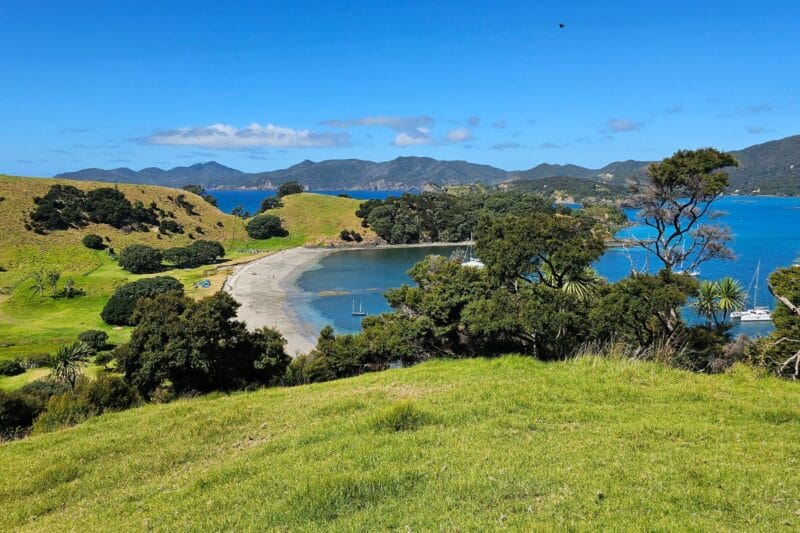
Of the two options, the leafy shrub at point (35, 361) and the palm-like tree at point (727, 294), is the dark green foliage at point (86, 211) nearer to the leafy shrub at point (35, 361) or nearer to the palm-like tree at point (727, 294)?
the leafy shrub at point (35, 361)

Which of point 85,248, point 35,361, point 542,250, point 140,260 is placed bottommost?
point 35,361

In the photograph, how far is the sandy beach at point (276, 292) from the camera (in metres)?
46.1

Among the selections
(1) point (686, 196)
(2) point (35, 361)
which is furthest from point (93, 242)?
(1) point (686, 196)

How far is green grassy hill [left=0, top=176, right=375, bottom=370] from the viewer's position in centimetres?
4641

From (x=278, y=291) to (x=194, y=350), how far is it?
4664 cm

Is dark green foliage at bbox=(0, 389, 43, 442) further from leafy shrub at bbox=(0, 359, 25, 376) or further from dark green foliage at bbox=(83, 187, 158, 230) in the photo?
dark green foliage at bbox=(83, 187, 158, 230)

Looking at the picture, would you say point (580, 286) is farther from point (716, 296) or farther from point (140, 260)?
point (140, 260)

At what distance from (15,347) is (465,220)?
3712 inches

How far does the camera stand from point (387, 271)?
8269 centimetres

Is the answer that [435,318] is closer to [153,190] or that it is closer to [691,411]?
[691,411]

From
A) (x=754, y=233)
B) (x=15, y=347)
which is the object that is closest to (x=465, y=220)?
(x=754, y=233)

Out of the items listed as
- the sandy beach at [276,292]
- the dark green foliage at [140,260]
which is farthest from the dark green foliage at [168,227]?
the dark green foliage at [140,260]

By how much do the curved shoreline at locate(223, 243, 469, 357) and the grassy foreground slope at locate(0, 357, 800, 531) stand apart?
19.3m

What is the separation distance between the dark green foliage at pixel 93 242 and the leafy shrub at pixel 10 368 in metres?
50.5
